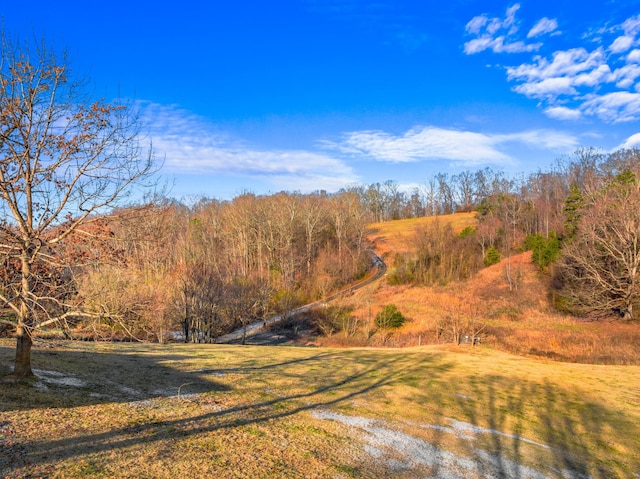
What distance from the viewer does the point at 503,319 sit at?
111ft

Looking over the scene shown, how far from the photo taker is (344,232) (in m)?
61.9

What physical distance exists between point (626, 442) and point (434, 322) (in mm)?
22244

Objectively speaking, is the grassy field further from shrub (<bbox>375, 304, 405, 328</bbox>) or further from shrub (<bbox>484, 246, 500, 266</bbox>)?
shrub (<bbox>484, 246, 500, 266</bbox>)

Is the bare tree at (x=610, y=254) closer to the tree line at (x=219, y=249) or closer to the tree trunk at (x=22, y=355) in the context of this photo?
the tree line at (x=219, y=249)

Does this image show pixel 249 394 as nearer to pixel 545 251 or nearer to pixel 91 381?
pixel 91 381

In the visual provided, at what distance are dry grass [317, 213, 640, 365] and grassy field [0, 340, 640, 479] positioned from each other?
10187 millimetres

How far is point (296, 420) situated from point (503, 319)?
30.3m

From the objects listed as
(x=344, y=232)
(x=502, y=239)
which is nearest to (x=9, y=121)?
(x=344, y=232)

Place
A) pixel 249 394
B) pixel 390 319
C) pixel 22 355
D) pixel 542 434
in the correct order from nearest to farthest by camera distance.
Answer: pixel 22 355, pixel 542 434, pixel 249 394, pixel 390 319

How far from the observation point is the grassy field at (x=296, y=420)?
19.3 feet

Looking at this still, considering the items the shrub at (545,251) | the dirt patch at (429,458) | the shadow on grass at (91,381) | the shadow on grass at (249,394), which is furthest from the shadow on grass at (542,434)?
the shrub at (545,251)

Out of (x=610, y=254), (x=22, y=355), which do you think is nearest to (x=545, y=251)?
(x=610, y=254)

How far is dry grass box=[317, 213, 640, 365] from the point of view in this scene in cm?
2428

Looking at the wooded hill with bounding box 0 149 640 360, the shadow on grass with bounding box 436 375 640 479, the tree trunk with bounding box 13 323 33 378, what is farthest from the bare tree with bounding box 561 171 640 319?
the tree trunk with bounding box 13 323 33 378
